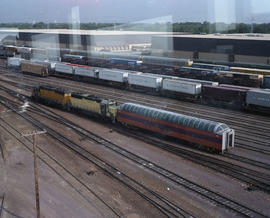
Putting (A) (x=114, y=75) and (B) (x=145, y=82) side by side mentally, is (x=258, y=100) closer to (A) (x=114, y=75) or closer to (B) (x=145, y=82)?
(B) (x=145, y=82)

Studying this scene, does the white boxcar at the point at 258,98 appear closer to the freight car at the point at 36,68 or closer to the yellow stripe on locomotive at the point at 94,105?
the yellow stripe on locomotive at the point at 94,105

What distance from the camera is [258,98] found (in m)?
21.9

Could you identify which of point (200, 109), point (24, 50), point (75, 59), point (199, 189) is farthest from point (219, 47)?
point (24, 50)

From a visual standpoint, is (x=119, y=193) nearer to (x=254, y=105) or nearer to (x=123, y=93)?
(x=254, y=105)

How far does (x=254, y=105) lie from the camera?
73.8 feet

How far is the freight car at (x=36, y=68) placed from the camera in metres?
39.1

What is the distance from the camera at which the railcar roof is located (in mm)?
15242

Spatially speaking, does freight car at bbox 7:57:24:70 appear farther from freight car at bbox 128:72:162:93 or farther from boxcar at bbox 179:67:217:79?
boxcar at bbox 179:67:217:79

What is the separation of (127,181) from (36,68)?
30.6 m

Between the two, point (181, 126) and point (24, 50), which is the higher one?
point (24, 50)

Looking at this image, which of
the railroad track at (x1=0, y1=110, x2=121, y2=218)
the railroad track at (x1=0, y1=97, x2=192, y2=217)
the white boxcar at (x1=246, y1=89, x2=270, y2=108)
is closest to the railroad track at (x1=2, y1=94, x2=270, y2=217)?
the railroad track at (x1=0, y1=97, x2=192, y2=217)

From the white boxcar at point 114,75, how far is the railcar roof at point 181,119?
12.4 meters

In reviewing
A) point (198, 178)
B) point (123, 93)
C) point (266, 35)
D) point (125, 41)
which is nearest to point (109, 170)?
point (198, 178)

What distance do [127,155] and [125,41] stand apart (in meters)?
25.8
